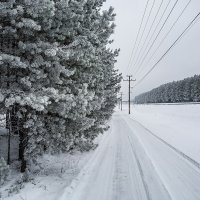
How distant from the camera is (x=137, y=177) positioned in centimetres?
909

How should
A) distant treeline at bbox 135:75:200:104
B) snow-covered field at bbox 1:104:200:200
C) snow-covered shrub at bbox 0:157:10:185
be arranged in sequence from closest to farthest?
snow-covered shrub at bbox 0:157:10:185 → snow-covered field at bbox 1:104:200:200 → distant treeline at bbox 135:75:200:104

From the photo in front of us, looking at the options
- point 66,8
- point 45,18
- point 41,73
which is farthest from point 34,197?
point 66,8

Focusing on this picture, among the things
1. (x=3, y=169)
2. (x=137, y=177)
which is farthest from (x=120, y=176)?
(x=3, y=169)

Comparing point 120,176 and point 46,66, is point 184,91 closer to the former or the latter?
point 120,176

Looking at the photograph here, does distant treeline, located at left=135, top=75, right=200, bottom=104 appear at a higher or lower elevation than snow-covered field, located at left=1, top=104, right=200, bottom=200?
higher

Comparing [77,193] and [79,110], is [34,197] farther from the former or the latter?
[79,110]

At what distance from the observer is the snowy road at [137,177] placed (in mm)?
7402

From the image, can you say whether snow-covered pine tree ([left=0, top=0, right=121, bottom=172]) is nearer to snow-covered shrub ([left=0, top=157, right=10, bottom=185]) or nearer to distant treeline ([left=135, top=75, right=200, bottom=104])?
snow-covered shrub ([left=0, top=157, right=10, bottom=185])

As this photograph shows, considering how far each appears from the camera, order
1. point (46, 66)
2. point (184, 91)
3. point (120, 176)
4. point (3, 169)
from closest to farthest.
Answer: point (3, 169) → point (46, 66) → point (120, 176) → point (184, 91)

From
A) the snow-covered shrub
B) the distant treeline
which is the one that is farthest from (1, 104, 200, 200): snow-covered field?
the distant treeline

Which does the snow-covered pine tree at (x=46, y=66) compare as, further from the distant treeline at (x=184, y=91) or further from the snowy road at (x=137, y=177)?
the distant treeline at (x=184, y=91)

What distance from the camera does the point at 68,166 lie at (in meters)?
10.6

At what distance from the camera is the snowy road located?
7.40 meters

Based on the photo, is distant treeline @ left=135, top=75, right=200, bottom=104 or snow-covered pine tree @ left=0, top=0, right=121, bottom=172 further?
distant treeline @ left=135, top=75, right=200, bottom=104
